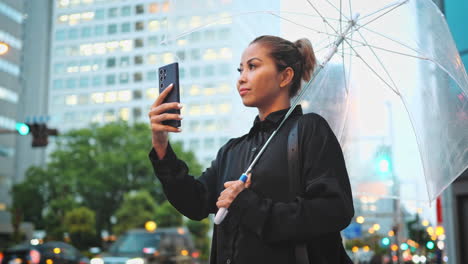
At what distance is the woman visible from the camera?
1781 millimetres

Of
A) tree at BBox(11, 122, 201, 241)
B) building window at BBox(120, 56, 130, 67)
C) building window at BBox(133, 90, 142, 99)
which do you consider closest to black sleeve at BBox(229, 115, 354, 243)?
building window at BBox(120, 56, 130, 67)

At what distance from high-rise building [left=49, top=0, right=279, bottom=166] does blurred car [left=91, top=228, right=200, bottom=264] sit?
3.94 meters

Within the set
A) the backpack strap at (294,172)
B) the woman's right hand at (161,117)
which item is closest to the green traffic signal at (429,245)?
the backpack strap at (294,172)

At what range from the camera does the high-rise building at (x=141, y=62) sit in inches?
113

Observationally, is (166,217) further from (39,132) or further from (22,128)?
(22,128)

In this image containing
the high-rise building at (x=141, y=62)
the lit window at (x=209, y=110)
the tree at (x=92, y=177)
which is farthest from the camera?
the lit window at (x=209, y=110)

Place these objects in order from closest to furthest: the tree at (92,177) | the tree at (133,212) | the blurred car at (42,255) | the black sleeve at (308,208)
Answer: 1. the black sleeve at (308,208)
2. the blurred car at (42,255)
3. the tree at (133,212)
4. the tree at (92,177)

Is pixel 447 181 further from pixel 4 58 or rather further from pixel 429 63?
pixel 4 58

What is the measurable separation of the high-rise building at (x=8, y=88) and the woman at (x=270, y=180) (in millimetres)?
44211

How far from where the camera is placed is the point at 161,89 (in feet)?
6.52

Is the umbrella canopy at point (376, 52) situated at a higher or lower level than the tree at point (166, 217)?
higher

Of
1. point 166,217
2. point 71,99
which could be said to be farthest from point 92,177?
point 71,99

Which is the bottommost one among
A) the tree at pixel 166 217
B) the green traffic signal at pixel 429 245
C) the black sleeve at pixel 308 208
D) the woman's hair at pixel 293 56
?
the tree at pixel 166 217

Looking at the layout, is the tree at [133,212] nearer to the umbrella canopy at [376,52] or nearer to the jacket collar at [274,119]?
the umbrella canopy at [376,52]
